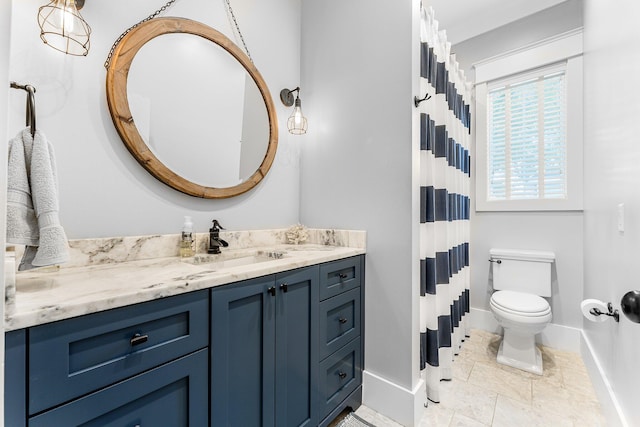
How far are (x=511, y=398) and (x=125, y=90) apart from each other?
260cm

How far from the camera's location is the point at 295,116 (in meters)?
1.82

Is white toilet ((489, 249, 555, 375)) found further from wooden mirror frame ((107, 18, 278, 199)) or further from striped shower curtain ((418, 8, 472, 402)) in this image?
wooden mirror frame ((107, 18, 278, 199))

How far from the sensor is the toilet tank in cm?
219

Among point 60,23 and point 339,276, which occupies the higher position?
point 60,23

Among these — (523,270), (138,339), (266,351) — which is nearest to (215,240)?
(266,351)

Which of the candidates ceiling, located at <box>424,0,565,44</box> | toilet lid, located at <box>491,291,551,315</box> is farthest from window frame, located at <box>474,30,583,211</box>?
toilet lid, located at <box>491,291,551,315</box>

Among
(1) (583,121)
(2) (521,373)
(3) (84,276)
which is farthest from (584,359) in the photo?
(3) (84,276)

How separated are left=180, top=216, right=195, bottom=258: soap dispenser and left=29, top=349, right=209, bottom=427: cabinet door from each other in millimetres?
577

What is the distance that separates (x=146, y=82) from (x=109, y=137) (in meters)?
0.31

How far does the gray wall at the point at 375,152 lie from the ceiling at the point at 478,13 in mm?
1099

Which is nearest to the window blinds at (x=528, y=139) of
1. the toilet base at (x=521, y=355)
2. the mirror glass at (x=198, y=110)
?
the toilet base at (x=521, y=355)

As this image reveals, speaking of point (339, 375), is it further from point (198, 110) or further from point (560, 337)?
point (560, 337)

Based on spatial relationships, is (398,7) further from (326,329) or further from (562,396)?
(562,396)

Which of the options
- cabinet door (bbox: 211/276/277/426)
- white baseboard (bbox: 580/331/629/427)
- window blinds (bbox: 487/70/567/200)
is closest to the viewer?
cabinet door (bbox: 211/276/277/426)
